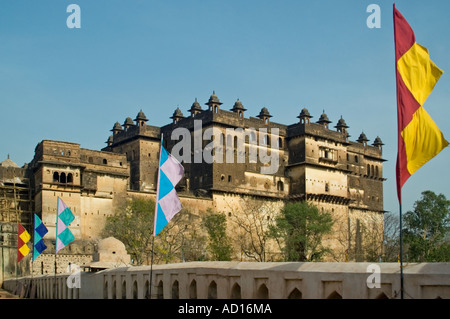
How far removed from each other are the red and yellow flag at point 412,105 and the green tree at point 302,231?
38859 millimetres

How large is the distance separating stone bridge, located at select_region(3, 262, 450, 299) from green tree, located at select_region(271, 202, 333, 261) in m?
27.1

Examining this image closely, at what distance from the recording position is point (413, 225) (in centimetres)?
5569

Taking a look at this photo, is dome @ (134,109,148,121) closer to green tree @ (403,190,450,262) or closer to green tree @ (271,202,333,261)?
green tree @ (271,202,333,261)

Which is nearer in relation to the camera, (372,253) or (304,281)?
(304,281)

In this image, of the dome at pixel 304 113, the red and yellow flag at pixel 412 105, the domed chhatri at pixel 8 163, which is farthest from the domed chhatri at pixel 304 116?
the red and yellow flag at pixel 412 105

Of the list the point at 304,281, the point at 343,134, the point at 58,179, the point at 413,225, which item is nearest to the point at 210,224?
the point at 58,179

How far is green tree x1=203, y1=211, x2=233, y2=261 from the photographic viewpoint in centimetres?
5131

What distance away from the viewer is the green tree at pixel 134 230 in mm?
46031

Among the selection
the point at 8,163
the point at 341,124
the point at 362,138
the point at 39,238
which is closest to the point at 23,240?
the point at 39,238

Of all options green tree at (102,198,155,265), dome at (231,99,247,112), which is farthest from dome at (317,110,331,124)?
green tree at (102,198,155,265)
